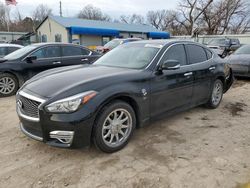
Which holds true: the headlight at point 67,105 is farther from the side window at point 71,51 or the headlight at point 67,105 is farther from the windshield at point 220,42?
the windshield at point 220,42

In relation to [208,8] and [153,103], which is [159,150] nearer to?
[153,103]

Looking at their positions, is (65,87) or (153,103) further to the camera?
(153,103)

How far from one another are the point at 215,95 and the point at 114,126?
3.11m

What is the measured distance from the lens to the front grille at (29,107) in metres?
3.13

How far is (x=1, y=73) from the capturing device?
6629 millimetres

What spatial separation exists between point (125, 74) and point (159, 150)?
1.21 meters

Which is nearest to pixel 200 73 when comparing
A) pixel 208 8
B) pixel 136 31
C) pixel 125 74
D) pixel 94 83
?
pixel 125 74

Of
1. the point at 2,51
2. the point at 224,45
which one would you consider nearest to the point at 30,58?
the point at 2,51

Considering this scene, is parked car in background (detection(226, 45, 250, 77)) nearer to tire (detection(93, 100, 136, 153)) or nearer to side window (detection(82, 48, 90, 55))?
side window (detection(82, 48, 90, 55))

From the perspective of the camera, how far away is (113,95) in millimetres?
3252

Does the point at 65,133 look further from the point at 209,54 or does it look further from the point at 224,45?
the point at 224,45

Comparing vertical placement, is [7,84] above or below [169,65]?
below

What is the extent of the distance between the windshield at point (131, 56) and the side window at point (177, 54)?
21 cm

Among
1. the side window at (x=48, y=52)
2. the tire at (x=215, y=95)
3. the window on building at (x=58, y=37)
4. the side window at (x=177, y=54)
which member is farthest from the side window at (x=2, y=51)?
the window on building at (x=58, y=37)
